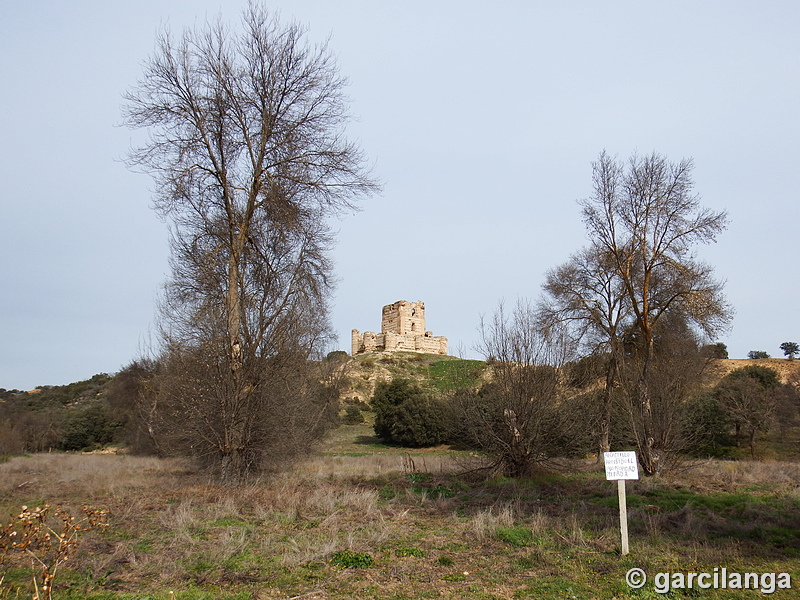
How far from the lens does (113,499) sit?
442 inches

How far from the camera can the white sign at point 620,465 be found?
7.03 metres

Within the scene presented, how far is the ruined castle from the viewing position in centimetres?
6800

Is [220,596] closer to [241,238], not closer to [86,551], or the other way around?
[86,551]

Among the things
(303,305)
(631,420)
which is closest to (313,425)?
(303,305)

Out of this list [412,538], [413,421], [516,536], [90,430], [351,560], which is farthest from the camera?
[90,430]

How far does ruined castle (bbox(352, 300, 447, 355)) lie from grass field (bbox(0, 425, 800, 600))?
177 ft

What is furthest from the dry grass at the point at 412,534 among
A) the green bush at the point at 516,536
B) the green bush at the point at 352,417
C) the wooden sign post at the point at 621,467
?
the green bush at the point at 352,417

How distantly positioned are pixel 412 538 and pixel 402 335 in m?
60.1

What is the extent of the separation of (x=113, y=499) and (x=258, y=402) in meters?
3.65

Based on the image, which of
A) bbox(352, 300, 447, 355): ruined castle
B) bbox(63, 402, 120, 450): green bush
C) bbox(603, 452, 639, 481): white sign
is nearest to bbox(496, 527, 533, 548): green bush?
bbox(603, 452, 639, 481): white sign

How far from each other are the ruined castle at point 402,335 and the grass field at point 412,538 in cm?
5409

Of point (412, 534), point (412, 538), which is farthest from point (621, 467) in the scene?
point (412, 534)

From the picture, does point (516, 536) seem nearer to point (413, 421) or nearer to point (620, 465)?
point (620, 465)

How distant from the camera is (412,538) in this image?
7938mm
